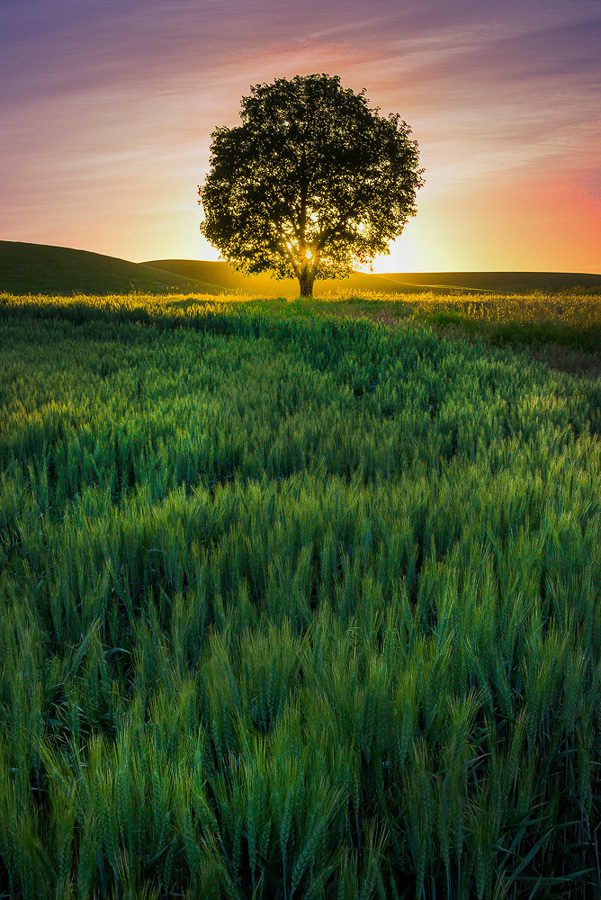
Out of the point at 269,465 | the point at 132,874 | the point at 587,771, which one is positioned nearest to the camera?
the point at 132,874

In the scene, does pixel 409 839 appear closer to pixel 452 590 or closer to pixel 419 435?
pixel 452 590

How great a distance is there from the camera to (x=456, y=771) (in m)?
0.91

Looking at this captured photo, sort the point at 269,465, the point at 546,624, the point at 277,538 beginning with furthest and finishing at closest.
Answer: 1. the point at 269,465
2. the point at 277,538
3. the point at 546,624

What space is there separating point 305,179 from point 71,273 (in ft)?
96.7

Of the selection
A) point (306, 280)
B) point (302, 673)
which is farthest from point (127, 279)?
point (302, 673)

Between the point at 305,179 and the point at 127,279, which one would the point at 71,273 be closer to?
the point at 127,279

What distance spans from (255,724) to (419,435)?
9.37 feet

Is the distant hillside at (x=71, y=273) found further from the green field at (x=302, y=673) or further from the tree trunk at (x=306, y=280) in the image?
the green field at (x=302, y=673)

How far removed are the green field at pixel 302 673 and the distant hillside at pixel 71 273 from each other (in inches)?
1737

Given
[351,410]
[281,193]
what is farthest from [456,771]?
[281,193]

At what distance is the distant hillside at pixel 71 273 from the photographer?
47.9 metres

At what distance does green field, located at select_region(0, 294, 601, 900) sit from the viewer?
0.84 meters

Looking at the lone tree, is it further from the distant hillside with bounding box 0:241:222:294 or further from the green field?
the green field

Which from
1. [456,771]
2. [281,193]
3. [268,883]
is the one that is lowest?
[268,883]
